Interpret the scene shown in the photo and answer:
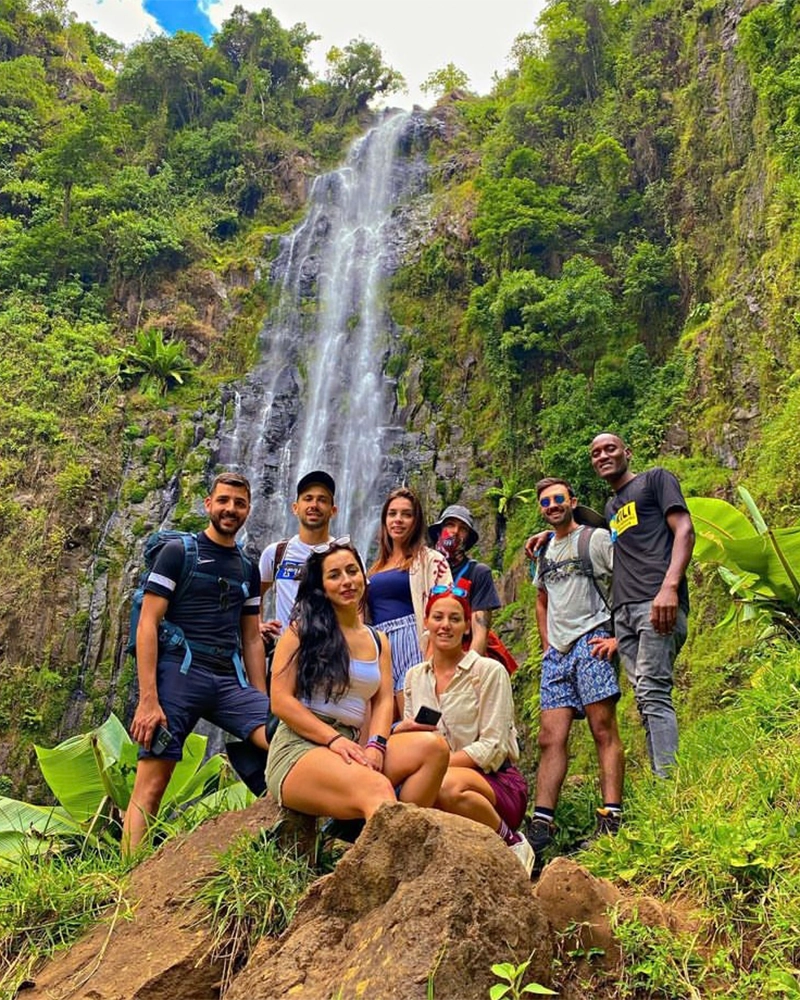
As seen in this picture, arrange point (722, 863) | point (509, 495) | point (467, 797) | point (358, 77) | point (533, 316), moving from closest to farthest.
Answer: point (722, 863)
point (467, 797)
point (509, 495)
point (533, 316)
point (358, 77)

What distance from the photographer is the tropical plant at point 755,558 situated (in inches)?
176

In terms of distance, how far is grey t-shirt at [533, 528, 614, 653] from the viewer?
405cm

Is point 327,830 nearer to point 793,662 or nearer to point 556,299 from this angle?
point 793,662

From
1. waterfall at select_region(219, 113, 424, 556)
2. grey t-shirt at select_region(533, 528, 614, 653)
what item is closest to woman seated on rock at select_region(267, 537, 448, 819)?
grey t-shirt at select_region(533, 528, 614, 653)

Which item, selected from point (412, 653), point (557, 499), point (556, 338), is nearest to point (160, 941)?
point (412, 653)

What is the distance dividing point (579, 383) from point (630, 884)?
43.6ft

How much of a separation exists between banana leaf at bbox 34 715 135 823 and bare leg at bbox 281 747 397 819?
68.7 inches

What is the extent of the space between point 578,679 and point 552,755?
40cm

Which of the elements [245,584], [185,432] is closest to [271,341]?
[185,432]

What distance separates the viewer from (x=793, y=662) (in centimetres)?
405

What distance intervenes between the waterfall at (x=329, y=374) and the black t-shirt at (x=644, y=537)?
11712mm

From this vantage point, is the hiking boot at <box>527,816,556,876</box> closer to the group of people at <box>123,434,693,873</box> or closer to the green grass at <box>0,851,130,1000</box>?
the group of people at <box>123,434,693,873</box>

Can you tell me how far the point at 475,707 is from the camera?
3.20 metres

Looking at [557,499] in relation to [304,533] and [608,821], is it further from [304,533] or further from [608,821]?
[608,821]
